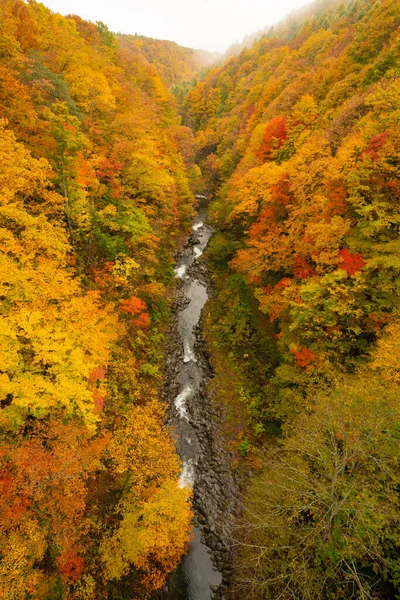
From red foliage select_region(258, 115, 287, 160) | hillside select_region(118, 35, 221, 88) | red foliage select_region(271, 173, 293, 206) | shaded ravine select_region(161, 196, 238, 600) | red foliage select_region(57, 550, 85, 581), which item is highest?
hillside select_region(118, 35, 221, 88)

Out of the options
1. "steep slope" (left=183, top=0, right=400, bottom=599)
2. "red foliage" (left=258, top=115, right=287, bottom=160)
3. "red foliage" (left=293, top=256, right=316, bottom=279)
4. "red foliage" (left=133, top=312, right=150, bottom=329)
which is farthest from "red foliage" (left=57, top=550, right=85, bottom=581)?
"red foliage" (left=258, top=115, right=287, bottom=160)

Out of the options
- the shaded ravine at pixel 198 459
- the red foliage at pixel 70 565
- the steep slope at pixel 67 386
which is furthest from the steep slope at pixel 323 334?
the red foliage at pixel 70 565

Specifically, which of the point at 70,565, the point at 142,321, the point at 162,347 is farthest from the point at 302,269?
the point at 70,565

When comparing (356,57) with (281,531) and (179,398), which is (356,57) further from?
(281,531)

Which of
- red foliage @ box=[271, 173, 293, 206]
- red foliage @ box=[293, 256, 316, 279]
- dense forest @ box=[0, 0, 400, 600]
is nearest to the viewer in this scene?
dense forest @ box=[0, 0, 400, 600]

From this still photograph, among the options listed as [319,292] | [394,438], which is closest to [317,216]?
[319,292]

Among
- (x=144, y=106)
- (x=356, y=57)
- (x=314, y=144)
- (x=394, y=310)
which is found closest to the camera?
(x=394, y=310)

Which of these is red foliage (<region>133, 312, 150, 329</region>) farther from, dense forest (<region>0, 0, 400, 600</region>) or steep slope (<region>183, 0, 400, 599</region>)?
steep slope (<region>183, 0, 400, 599</region>)
